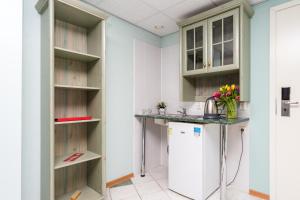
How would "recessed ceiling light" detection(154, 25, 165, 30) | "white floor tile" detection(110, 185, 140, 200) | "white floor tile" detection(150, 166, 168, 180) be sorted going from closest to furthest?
"white floor tile" detection(110, 185, 140, 200) → "white floor tile" detection(150, 166, 168, 180) → "recessed ceiling light" detection(154, 25, 165, 30)

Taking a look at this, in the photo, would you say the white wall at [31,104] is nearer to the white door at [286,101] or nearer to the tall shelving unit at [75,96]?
the tall shelving unit at [75,96]

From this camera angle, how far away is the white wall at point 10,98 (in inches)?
50.0

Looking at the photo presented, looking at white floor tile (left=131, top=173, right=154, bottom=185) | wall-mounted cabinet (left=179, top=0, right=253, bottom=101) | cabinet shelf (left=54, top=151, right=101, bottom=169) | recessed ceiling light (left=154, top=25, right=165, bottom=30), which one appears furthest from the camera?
recessed ceiling light (left=154, top=25, right=165, bottom=30)

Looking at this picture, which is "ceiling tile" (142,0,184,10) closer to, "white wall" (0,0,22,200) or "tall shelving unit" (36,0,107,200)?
"tall shelving unit" (36,0,107,200)

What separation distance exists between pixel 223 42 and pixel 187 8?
686 millimetres

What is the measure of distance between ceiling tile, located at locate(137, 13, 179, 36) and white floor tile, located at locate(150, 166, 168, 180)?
2497 mm

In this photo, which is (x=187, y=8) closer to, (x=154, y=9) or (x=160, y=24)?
(x=154, y=9)

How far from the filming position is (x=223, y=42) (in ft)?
6.66

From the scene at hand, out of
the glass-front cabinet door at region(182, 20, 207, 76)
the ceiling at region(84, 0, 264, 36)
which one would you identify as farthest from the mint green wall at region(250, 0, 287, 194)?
the glass-front cabinet door at region(182, 20, 207, 76)

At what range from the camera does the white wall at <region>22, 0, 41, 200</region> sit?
159cm

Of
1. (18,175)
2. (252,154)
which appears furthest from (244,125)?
(18,175)

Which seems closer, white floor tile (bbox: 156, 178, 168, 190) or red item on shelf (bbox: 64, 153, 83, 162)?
red item on shelf (bbox: 64, 153, 83, 162)

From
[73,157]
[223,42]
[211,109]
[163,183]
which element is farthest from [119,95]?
[223,42]

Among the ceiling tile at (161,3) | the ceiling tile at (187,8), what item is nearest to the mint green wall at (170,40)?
the ceiling tile at (187,8)
